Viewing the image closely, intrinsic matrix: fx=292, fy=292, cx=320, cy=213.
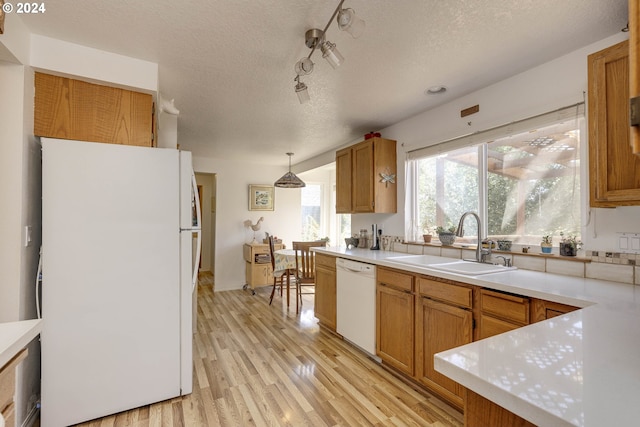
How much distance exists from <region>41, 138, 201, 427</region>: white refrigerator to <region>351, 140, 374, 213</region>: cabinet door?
71.6 inches

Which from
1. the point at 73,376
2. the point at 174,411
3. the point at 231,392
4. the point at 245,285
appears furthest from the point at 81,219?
the point at 245,285

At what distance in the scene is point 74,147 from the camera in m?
1.75

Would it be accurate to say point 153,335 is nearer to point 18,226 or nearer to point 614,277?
point 18,226

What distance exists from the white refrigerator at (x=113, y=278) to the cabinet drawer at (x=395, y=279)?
1.49 metres

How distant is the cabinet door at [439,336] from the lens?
71.4 inches

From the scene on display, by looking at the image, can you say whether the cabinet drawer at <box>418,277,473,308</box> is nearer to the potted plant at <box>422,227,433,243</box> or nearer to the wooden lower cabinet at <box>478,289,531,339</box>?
the wooden lower cabinet at <box>478,289,531,339</box>

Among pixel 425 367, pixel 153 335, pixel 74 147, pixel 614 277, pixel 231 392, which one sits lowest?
pixel 231 392

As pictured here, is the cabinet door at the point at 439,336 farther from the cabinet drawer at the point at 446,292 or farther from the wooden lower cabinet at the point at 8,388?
the wooden lower cabinet at the point at 8,388

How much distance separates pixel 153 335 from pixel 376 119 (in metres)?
2.77

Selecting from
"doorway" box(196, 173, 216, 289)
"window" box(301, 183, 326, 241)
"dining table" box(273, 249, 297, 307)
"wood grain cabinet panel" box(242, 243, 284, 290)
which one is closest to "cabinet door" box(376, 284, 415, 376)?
"dining table" box(273, 249, 297, 307)

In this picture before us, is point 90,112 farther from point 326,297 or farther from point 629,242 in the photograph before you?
point 629,242

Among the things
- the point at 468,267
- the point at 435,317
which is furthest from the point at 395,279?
the point at 468,267

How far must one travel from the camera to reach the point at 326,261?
3240 millimetres

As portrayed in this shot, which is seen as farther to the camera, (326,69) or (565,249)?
(326,69)
